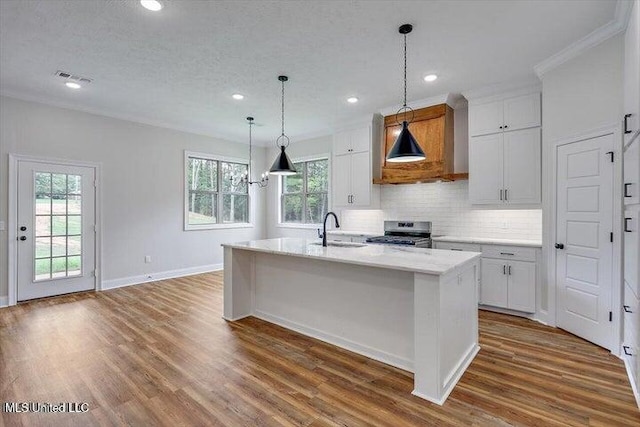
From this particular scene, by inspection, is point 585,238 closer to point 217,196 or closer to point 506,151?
point 506,151

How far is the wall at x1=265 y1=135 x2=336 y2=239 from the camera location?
6.79m

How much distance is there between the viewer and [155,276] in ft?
19.3

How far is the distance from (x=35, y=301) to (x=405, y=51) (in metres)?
5.69

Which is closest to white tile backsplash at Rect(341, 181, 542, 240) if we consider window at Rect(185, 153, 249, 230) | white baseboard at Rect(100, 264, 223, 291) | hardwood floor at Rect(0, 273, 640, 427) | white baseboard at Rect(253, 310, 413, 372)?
hardwood floor at Rect(0, 273, 640, 427)

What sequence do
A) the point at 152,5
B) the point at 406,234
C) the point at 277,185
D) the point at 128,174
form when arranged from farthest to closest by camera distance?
1. the point at 277,185
2. the point at 128,174
3. the point at 406,234
4. the point at 152,5

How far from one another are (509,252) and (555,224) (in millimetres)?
598

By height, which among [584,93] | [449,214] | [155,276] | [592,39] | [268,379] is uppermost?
[592,39]

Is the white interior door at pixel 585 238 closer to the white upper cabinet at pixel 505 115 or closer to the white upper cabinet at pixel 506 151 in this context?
the white upper cabinet at pixel 506 151

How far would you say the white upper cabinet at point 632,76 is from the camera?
2242 mm

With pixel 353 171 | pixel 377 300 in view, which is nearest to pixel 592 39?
pixel 377 300

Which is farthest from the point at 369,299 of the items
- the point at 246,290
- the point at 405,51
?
the point at 405,51

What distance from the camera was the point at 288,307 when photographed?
3.57 meters

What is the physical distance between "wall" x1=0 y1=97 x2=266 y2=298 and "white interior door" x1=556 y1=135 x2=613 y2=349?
5773 millimetres

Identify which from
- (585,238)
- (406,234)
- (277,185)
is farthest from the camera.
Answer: (277,185)
